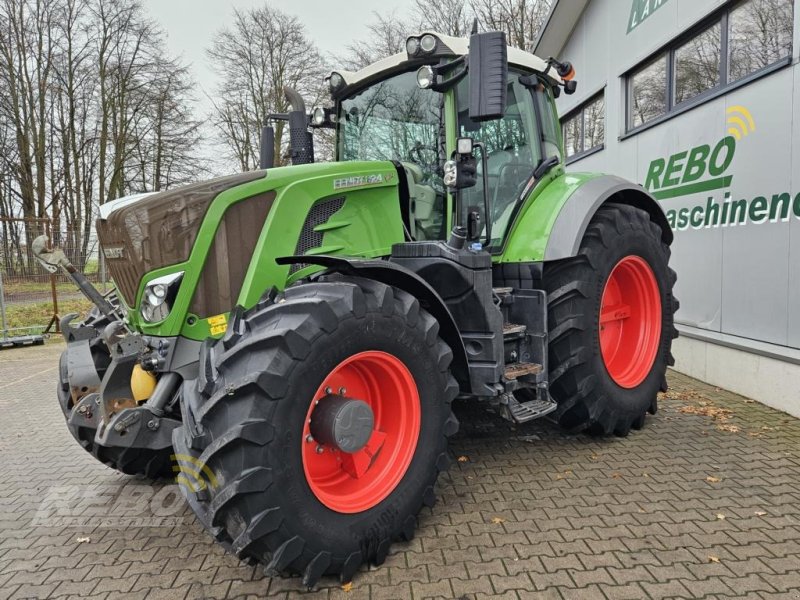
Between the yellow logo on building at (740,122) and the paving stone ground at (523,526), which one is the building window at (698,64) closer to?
the yellow logo on building at (740,122)

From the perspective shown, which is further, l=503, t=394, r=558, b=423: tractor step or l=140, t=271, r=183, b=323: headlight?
l=503, t=394, r=558, b=423: tractor step

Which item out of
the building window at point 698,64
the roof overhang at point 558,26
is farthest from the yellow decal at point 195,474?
the roof overhang at point 558,26

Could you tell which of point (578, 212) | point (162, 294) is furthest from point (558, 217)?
point (162, 294)

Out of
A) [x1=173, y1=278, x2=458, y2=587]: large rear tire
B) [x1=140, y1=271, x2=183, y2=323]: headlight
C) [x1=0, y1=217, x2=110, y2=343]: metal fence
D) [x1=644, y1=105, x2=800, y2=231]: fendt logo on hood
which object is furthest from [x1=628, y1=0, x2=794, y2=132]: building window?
[x1=0, y1=217, x2=110, y2=343]: metal fence

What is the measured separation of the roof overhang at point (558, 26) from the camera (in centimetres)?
923

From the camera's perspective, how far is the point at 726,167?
5.22 meters

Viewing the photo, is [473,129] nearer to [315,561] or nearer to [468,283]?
[468,283]

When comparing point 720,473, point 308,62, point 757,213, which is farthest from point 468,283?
point 308,62

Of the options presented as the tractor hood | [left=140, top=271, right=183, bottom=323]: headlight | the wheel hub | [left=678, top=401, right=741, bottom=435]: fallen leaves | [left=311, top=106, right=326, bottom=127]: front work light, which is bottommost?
[left=678, top=401, right=741, bottom=435]: fallen leaves

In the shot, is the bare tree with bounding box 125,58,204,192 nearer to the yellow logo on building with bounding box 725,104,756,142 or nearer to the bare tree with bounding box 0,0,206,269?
the bare tree with bounding box 0,0,206,269

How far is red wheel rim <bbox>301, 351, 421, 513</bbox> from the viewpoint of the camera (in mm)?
2512

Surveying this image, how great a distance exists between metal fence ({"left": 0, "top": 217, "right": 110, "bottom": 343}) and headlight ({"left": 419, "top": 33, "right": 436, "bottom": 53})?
26.3ft

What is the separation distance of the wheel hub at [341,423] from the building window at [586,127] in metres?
7.52

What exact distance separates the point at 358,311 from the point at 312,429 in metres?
0.56
